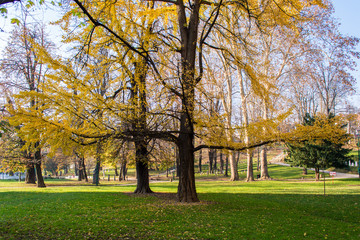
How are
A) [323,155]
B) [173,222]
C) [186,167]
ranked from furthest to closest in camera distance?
[323,155] → [186,167] → [173,222]

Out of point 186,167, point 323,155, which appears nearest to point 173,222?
point 186,167

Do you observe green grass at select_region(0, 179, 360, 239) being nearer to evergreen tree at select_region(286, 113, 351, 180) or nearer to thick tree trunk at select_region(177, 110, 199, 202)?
thick tree trunk at select_region(177, 110, 199, 202)

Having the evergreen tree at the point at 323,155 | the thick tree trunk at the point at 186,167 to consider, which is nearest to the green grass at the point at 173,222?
the thick tree trunk at the point at 186,167

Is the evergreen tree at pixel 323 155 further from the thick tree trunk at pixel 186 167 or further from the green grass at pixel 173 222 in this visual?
the thick tree trunk at pixel 186 167

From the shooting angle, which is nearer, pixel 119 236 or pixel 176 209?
pixel 119 236

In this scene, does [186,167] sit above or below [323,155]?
above

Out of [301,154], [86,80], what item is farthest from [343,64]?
[86,80]

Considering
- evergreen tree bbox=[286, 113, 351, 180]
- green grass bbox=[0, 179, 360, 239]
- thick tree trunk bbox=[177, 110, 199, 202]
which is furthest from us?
evergreen tree bbox=[286, 113, 351, 180]

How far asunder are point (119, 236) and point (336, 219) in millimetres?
6840

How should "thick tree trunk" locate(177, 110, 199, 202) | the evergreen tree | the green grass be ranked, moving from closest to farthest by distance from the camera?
1. the green grass
2. "thick tree trunk" locate(177, 110, 199, 202)
3. the evergreen tree

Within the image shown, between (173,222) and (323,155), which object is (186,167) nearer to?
(173,222)

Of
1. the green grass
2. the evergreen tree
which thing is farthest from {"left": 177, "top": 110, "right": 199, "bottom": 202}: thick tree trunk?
the evergreen tree

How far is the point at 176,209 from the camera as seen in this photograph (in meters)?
9.18

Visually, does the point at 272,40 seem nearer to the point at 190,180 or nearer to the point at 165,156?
the point at 165,156
